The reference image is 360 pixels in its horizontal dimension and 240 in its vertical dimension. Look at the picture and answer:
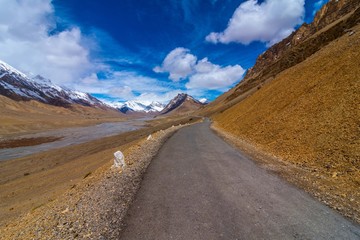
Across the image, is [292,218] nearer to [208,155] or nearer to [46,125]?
[208,155]

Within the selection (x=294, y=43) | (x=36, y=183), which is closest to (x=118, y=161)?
(x=36, y=183)

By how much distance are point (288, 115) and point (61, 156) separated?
143 ft

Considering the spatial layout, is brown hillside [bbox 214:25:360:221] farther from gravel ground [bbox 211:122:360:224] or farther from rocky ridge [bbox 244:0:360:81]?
rocky ridge [bbox 244:0:360:81]

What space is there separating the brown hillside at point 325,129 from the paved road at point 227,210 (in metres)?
1.32

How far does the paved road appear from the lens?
6355mm

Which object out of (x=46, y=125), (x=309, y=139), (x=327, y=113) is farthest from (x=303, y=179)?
(x=46, y=125)

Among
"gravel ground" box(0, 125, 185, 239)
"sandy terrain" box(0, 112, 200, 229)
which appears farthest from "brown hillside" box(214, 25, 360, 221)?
"sandy terrain" box(0, 112, 200, 229)

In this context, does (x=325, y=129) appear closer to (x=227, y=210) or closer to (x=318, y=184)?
(x=318, y=184)

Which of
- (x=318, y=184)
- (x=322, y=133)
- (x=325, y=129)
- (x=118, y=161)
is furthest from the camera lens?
(x=325, y=129)

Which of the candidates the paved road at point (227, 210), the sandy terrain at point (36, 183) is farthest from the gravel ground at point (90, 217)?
the sandy terrain at point (36, 183)

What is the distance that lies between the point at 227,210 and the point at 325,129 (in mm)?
12125

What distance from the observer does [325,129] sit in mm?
15391

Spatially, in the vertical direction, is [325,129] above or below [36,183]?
above

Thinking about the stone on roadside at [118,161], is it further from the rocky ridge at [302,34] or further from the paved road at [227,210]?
the rocky ridge at [302,34]
